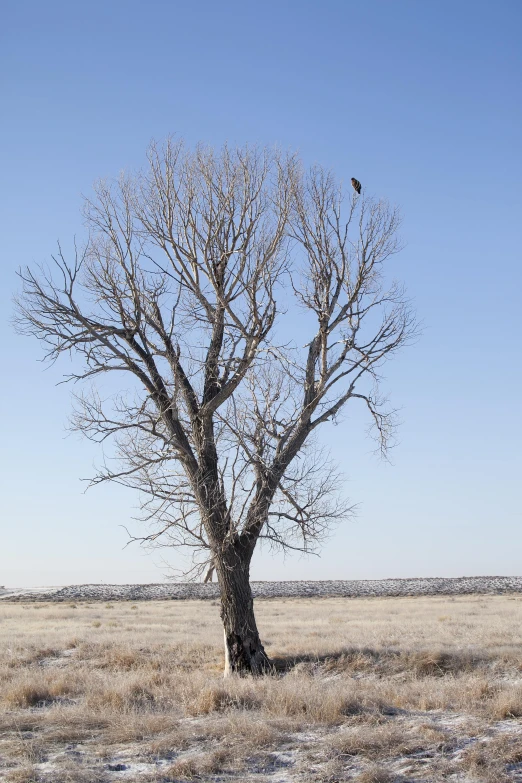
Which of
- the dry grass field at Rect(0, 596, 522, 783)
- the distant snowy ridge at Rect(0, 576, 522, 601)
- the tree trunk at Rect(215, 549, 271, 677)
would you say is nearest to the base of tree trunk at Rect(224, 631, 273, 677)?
the tree trunk at Rect(215, 549, 271, 677)

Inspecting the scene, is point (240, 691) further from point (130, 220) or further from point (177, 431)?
point (130, 220)

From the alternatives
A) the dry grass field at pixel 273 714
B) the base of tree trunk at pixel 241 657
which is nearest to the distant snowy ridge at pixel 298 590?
the dry grass field at pixel 273 714

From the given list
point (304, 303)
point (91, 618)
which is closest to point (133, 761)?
point (304, 303)

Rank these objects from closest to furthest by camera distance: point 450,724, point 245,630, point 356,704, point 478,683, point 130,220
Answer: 1. point 450,724
2. point 356,704
3. point 478,683
4. point 245,630
5. point 130,220

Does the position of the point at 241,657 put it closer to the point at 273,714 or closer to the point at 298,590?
the point at 273,714

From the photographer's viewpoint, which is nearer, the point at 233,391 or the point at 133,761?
the point at 133,761

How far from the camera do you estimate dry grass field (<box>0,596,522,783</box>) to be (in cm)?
755

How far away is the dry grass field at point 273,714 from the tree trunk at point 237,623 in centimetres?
55

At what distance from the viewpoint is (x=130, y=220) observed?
15305mm

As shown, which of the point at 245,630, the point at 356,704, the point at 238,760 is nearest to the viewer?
the point at 238,760

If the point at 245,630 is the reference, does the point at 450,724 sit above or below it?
below

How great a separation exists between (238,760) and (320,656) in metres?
7.53

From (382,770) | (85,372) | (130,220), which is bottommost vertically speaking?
(382,770)

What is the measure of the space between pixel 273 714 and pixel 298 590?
143 ft
